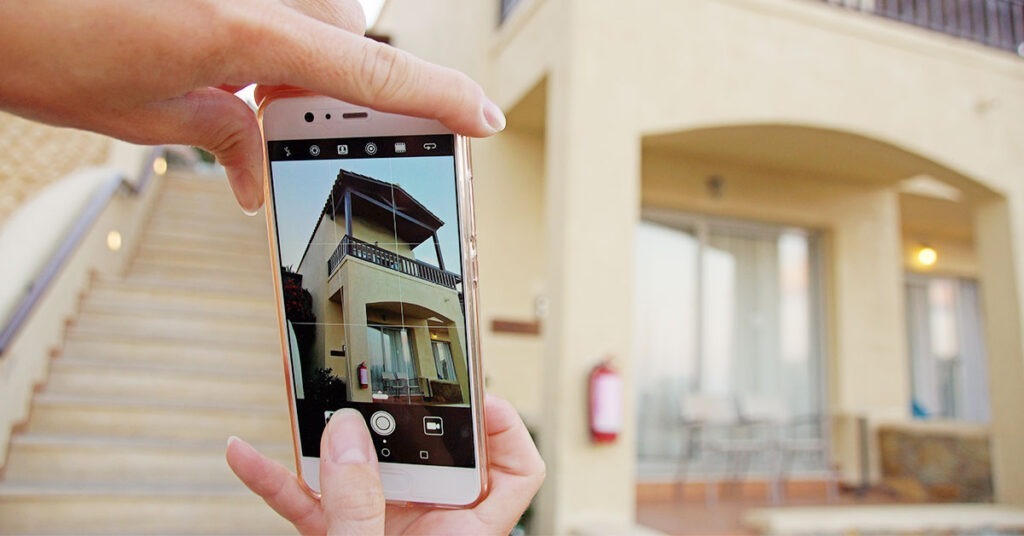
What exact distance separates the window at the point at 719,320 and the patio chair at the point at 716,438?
0.38 ft

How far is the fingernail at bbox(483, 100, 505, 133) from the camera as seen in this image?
23.5 inches

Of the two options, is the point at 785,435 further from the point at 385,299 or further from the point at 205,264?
the point at 385,299

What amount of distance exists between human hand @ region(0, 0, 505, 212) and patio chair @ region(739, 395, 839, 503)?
584 centimetres

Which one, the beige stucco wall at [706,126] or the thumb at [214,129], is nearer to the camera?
the thumb at [214,129]

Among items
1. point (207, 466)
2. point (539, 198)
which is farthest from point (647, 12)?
point (207, 466)

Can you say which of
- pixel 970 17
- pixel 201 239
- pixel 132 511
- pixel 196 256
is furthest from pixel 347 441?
pixel 970 17

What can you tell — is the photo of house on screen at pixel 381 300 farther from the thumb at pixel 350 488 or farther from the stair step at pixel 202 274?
the stair step at pixel 202 274

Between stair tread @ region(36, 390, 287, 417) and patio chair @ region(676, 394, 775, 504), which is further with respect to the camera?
patio chair @ region(676, 394, 775, 504)

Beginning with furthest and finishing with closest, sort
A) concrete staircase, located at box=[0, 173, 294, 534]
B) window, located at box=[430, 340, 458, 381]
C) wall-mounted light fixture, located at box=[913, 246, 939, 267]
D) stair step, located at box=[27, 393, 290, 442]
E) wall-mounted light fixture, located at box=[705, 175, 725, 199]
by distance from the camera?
wall-mounted light fixture, located at box=[913, 246, 939, 267]
wall-mounted light fixture, located at box=[705, 175, 725, 199]
stair step, located at box=[27, 393, 290, 442]
concrete staircase, located at box=[0, 173, 294, 534]
window, located at box=[430, 340, 458, 381]

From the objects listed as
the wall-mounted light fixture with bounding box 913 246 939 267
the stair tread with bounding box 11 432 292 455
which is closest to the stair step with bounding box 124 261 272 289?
the stair tread with bounding box 11 432 292 455

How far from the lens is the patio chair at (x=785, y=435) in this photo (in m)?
5.94

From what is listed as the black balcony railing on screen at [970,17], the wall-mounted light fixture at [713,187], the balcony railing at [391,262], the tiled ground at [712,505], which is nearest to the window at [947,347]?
the tiled ground at [712,505]

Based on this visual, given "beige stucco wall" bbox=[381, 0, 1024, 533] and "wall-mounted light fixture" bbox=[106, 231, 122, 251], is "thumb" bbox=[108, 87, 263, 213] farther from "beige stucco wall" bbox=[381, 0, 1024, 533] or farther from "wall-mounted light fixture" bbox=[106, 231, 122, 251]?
"wall-mounted light fixture" bbox=[106, 231, 122, 251]

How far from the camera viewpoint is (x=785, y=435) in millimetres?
6414
